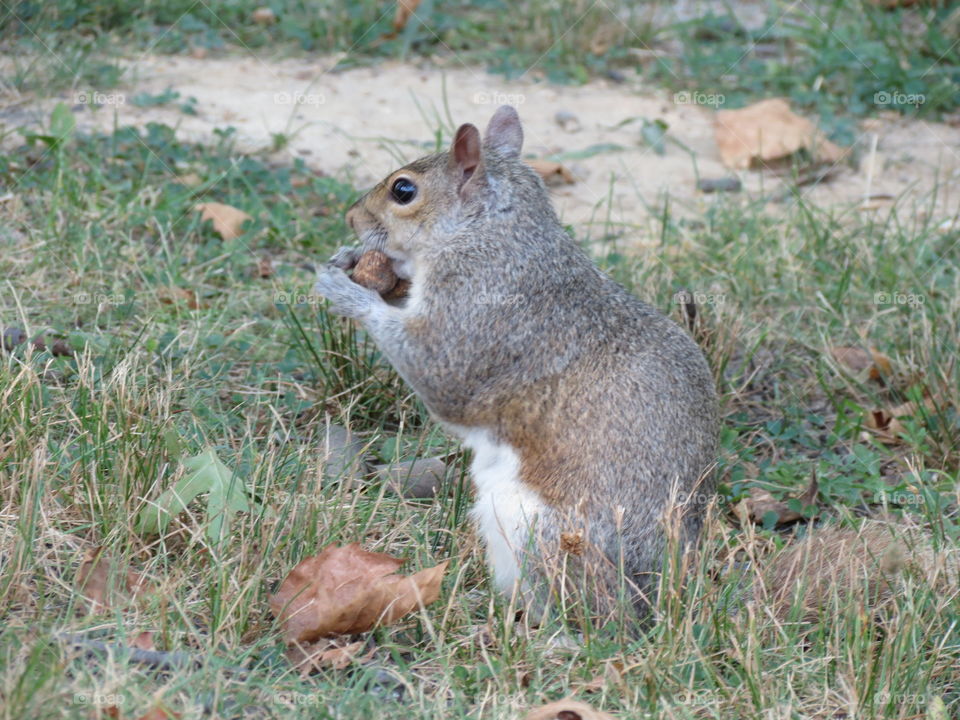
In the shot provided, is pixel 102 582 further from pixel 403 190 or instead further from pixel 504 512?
pixel 403 190

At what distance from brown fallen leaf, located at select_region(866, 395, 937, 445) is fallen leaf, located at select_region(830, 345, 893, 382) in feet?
0.48

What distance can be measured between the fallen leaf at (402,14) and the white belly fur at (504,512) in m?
3.70

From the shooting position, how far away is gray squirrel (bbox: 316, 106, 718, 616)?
9.15ft

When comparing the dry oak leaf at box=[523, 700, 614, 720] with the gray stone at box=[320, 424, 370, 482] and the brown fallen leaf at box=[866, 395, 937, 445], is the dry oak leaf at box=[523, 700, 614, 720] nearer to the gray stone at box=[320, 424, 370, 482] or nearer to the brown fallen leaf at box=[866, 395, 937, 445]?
the gray stone at box=[320, 424, 370, 482]

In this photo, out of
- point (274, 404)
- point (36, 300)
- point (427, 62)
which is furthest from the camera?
point (427, 62)

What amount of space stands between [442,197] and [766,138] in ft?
8.45

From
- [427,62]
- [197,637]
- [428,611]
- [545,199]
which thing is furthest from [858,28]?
[197,637]

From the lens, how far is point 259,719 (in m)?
2.27

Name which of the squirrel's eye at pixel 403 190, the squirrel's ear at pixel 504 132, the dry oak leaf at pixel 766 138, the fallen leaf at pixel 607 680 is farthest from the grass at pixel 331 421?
the squirrel's ear at pixel 504 132

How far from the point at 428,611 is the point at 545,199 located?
3.69 ft

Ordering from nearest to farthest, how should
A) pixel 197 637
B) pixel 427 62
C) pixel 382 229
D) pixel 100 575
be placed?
pixel 197 637, pixel 100 575, pixel 382 229, pixel 427 62

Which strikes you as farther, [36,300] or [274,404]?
[36,300]

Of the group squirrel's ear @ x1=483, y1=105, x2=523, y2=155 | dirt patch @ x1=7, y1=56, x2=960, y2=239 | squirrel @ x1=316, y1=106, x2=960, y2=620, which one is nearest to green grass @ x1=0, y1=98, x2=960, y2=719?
squirrel @ x1=316, y1=106, x2=960, y2=620

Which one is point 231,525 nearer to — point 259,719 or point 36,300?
point 259,719
